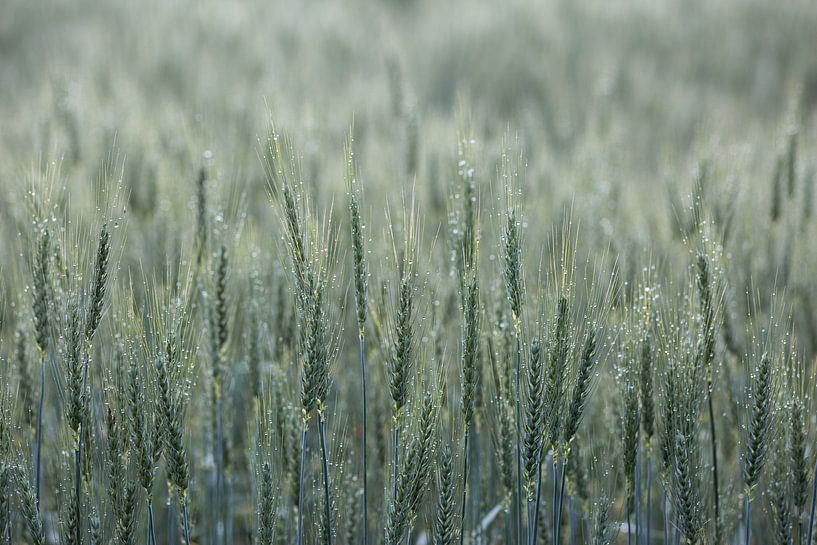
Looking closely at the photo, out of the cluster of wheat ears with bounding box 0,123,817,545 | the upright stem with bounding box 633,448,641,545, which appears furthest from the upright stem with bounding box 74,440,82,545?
the upright stem with bounding box 633,448,641,545

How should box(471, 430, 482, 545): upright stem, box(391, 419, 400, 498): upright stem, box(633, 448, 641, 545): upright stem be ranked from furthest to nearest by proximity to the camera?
box(471, 430, 482, 545): upright stem, box(633, 448, 641, 545): upright stem, box(391, 419, 400, 498): upright stem

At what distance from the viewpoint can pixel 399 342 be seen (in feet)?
5.82

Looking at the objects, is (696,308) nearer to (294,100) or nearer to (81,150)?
(81,150)

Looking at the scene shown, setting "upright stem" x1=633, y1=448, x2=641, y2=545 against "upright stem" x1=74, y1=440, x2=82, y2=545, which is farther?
"upright stem" x1=633, y1=448, x2=641, y2=545

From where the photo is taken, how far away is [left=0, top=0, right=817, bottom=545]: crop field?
1788mm

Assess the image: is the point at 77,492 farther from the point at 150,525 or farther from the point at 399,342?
the point at 399,342

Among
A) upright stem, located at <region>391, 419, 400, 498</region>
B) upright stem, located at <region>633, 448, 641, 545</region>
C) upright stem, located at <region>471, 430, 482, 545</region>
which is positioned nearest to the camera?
upright stem, located at <region>391, 419, 400, 498</region>

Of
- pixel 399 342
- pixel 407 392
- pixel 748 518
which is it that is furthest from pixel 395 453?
pixel 748 518

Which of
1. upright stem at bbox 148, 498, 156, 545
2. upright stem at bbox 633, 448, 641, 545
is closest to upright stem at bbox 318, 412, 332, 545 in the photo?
upright stem at bbox 148, 498, 156, 545

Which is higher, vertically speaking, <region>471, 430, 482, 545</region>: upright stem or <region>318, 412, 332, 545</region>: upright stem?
<region>318, 412, 332, 545</region>: upright stem

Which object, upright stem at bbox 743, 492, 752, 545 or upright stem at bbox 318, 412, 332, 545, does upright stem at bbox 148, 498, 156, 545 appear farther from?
upright stem at bbox 743, 492, 752, 545

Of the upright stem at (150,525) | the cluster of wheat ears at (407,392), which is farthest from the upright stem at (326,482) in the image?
the upright stem at (150,525)

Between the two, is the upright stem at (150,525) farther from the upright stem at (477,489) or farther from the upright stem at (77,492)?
the upright stem at (477,489)

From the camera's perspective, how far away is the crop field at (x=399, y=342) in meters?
1.79
